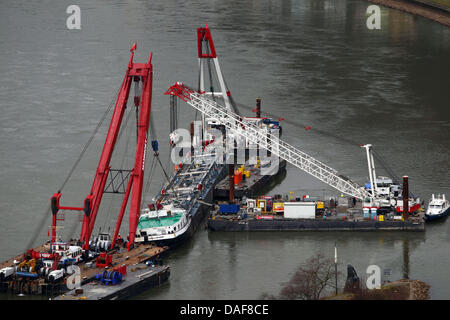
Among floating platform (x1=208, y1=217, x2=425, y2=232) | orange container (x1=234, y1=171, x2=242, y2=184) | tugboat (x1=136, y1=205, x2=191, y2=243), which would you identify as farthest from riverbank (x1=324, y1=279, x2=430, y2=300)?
orange container (x1=234, y1=171, x2=242, y2=184)

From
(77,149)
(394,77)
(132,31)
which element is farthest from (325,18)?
(77,149)

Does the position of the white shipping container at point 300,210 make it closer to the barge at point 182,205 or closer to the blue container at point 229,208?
the blue container at point 229,208

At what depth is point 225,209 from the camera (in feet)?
209

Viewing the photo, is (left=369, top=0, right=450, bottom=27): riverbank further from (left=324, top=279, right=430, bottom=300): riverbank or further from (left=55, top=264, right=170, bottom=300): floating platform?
(left=55, top=264, right=170, bottom=300): floating platform

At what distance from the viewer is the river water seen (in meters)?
59.8

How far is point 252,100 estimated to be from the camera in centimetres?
9200

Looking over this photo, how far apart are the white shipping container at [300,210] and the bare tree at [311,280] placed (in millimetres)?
4852

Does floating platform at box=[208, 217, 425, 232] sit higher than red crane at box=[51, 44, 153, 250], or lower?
lower

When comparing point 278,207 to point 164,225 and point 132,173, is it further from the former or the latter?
point 132,173

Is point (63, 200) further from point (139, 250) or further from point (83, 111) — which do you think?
point (83, 111)

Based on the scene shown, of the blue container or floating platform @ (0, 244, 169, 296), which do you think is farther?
the blue container

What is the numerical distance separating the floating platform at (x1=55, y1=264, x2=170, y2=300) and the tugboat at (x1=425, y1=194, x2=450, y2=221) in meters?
16.5

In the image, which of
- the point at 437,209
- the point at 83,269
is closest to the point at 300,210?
the point at 437,209

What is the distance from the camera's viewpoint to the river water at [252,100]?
59.8m
